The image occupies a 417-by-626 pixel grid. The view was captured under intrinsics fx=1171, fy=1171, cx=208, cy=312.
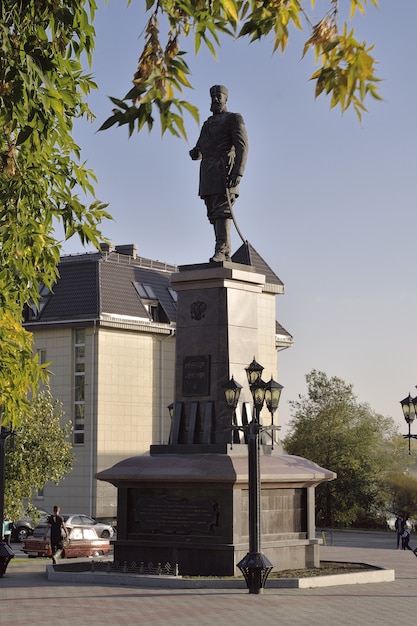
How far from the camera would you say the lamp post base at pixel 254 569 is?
21.5m

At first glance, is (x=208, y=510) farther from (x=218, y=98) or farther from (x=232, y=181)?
(x=218, y=98)

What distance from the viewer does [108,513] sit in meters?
65.8

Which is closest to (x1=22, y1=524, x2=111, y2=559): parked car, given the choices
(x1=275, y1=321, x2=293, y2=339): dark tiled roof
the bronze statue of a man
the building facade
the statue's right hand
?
the bronze statue of a man

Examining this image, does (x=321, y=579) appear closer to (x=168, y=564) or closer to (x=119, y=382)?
(x=168, y=564)

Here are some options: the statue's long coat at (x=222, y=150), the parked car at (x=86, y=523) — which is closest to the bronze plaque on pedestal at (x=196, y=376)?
the statue's long coat at (x=222, y=150)

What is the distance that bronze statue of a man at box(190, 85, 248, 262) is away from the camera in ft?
86.9

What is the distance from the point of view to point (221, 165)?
2655cm

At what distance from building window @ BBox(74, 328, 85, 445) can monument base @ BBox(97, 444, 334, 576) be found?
1633 inches

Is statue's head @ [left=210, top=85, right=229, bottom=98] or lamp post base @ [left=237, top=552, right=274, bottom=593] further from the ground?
statue's head @ [left=210, top=85, right=229, bottom=98]

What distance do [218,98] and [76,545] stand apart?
14986 millimetres

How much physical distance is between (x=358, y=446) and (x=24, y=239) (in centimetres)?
5496

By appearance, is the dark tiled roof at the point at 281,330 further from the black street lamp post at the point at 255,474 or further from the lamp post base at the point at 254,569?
the lamp post base at the point at 254,569

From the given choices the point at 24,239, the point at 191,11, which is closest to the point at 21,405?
the point at 24,239

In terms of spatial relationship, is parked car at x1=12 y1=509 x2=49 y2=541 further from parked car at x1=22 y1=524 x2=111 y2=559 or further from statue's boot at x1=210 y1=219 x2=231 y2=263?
statue's boot at x1=210 y1=219 x2=231 y2=263
